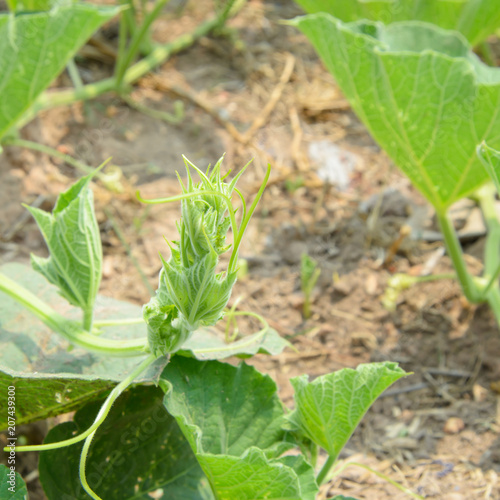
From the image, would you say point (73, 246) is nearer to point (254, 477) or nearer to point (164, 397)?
point (164, 397)

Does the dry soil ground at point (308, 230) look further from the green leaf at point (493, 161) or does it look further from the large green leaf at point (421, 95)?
the green leaf at point (493, 161)

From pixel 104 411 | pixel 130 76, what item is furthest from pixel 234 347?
pixel 130 76

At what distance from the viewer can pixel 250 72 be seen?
3248 millimetres

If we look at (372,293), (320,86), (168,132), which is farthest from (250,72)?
(372,293)

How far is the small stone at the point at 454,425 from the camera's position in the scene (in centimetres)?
182

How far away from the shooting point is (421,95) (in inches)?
73.3

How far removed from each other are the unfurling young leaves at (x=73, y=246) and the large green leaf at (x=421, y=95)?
3.36 feet

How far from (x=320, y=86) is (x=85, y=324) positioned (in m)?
2.21

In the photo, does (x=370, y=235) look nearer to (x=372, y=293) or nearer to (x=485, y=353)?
(x=372, y=293)

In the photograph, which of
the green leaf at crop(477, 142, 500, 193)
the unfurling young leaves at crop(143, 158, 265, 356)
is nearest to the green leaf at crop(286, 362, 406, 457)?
the unfurling young leaves at crop(143, 158, 265, 356)

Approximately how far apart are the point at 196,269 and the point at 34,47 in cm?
135

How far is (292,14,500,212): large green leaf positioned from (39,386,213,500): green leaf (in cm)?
118

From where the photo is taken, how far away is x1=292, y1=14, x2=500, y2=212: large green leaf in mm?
1805

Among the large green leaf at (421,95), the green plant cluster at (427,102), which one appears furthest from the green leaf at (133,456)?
the large green leaf at (421,95)
